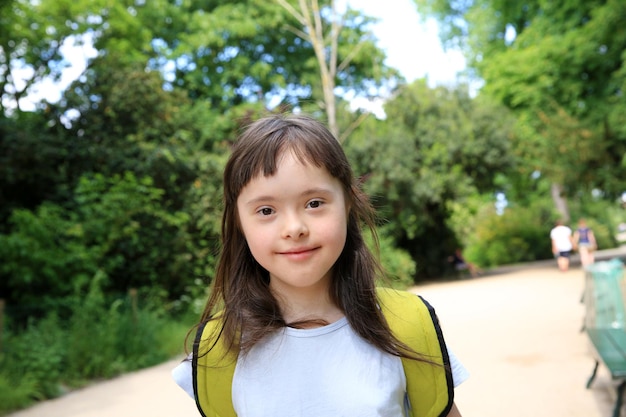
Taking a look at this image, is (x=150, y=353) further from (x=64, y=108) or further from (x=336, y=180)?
(x=336, y=180)

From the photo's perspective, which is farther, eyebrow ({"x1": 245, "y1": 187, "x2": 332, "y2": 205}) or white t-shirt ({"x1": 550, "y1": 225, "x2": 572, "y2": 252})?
white t-shirt ({"x1": 550, "y1": 225, "x2": 572, "y2": 252})

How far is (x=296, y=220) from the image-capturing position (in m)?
1.46

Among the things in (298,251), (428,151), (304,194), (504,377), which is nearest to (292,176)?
(304,194)

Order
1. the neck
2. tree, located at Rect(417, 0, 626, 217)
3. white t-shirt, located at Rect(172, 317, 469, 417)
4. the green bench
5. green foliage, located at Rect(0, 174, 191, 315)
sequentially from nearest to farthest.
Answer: white t-shirt, located at Rect(172, 317, 469, 417), the neck, the green bench, green foliage, located at Rect(0, 174, 191, 315), tree, located at Rect(417, 0, 626, 217)

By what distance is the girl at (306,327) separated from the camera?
147cm

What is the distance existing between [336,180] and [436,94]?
19120 mm

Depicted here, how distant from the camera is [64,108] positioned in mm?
13922

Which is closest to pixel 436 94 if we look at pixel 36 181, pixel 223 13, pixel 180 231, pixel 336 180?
pixel 223 13

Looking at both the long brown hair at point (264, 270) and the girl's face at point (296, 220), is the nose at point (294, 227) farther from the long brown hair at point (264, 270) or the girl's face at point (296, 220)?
the long brown hair at point (264, 270)

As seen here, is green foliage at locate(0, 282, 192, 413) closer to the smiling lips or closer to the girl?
the girl

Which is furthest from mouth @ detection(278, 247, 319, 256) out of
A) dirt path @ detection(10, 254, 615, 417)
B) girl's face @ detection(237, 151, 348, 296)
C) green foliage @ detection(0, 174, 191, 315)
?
green foliage @ detection(0, 174, 191, 315)

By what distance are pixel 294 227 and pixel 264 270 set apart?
1.07ft

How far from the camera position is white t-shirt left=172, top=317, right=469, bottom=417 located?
1446 mm

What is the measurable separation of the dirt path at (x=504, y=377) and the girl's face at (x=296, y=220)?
4415 mm
